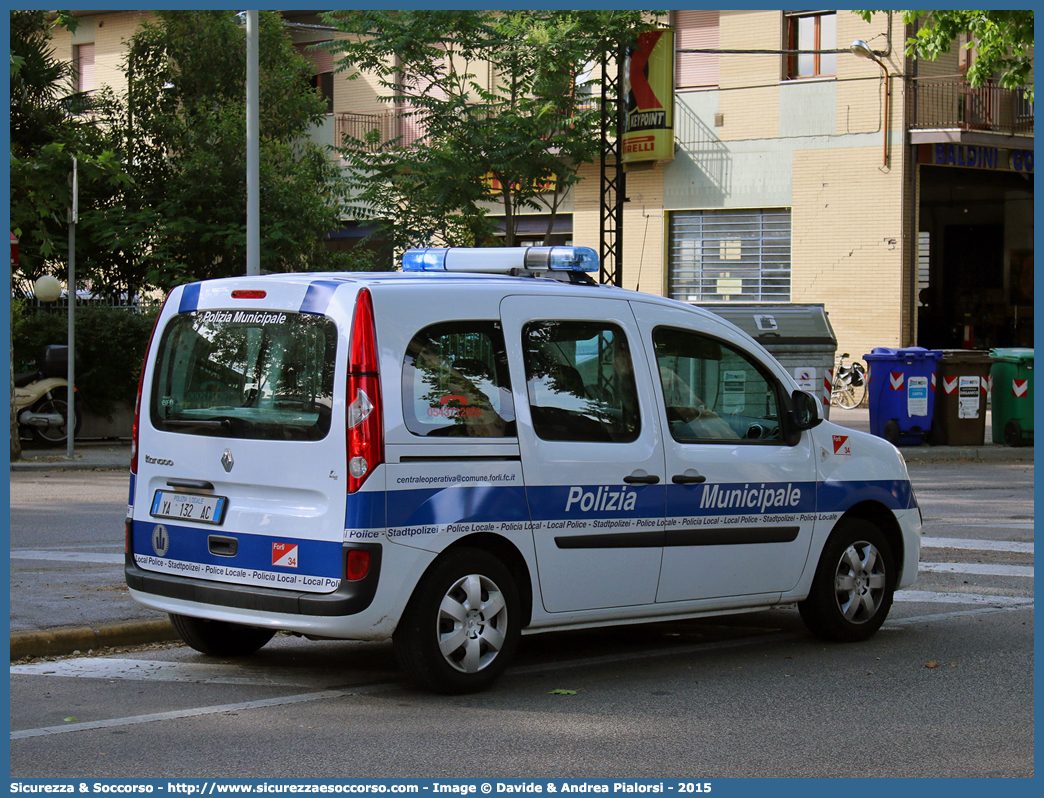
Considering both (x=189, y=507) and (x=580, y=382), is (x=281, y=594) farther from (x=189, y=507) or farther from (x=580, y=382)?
(x=580, y=382)

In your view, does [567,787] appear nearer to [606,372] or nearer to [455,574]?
[455,574]

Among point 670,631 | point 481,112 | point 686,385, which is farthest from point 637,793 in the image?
point 481,112

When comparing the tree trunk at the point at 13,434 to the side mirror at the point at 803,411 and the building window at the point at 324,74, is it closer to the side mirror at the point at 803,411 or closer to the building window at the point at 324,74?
the side mirror at the point at 803,411

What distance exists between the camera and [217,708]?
224 inches

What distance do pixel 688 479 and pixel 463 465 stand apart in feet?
4.35

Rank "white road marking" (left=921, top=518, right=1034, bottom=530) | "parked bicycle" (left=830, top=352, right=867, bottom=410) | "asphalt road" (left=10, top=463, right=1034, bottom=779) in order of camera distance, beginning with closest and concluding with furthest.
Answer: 1. "asphalt road" (left=10, top=463, right=1034, bottom=779)
2. "white road marking" (left=921, top=518, right=1034, bottom=530)
3. "parked bicycle" (left=830, top=352, right=867, bottom=410)

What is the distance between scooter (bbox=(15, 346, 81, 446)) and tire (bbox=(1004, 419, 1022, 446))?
44.7 feet

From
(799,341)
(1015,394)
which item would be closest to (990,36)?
(799,341)

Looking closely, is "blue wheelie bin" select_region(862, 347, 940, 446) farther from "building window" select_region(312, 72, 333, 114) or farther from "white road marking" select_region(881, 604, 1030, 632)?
"building window" select_region(312, 72, 333, 114)

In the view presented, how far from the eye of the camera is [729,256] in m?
28.4

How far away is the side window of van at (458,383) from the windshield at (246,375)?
37cm

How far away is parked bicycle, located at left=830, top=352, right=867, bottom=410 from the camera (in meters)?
26.3

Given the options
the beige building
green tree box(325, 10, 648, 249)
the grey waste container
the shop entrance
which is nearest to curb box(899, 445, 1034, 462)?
the grey waste container

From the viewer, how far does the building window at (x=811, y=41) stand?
87.9 feet
